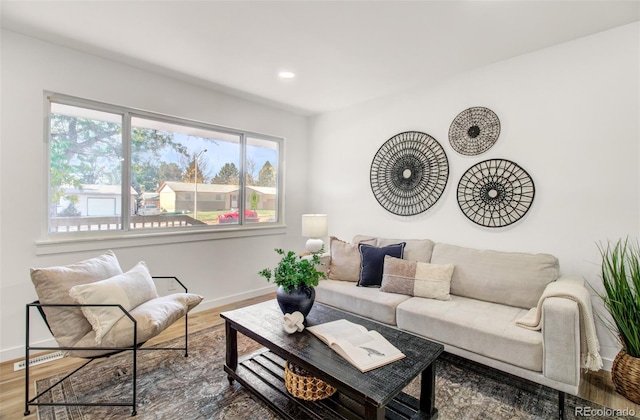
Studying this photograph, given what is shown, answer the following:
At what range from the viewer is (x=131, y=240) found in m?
2.88

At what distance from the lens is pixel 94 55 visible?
8.67 ft

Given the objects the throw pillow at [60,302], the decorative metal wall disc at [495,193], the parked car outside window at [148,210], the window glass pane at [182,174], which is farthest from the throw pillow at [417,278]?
the parked car outside window at [148,210]

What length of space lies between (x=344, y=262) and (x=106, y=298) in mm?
2029

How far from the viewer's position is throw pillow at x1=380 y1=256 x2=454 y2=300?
255cm

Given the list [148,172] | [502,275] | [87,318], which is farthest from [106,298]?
[502,275]

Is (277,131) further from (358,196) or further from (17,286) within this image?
(17,286)

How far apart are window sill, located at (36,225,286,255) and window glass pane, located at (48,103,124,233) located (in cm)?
13

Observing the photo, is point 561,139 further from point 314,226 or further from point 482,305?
point 314,226

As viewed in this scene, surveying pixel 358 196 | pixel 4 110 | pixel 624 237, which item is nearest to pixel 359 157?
pixel 358 196

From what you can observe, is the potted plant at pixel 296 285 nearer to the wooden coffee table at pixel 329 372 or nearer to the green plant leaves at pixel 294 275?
the green plant leaves at pixel 294 275

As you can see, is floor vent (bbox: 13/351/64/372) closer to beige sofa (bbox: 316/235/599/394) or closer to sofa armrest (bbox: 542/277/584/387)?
beige sofa (bbox: 316/235/599/394)

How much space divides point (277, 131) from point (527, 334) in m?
3.47

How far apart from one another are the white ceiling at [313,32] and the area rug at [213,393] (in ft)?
8.21

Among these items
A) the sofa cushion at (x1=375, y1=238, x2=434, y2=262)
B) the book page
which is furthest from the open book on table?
the sofa cushion at (x1=375, y1=238, x2=434, y2=262)
